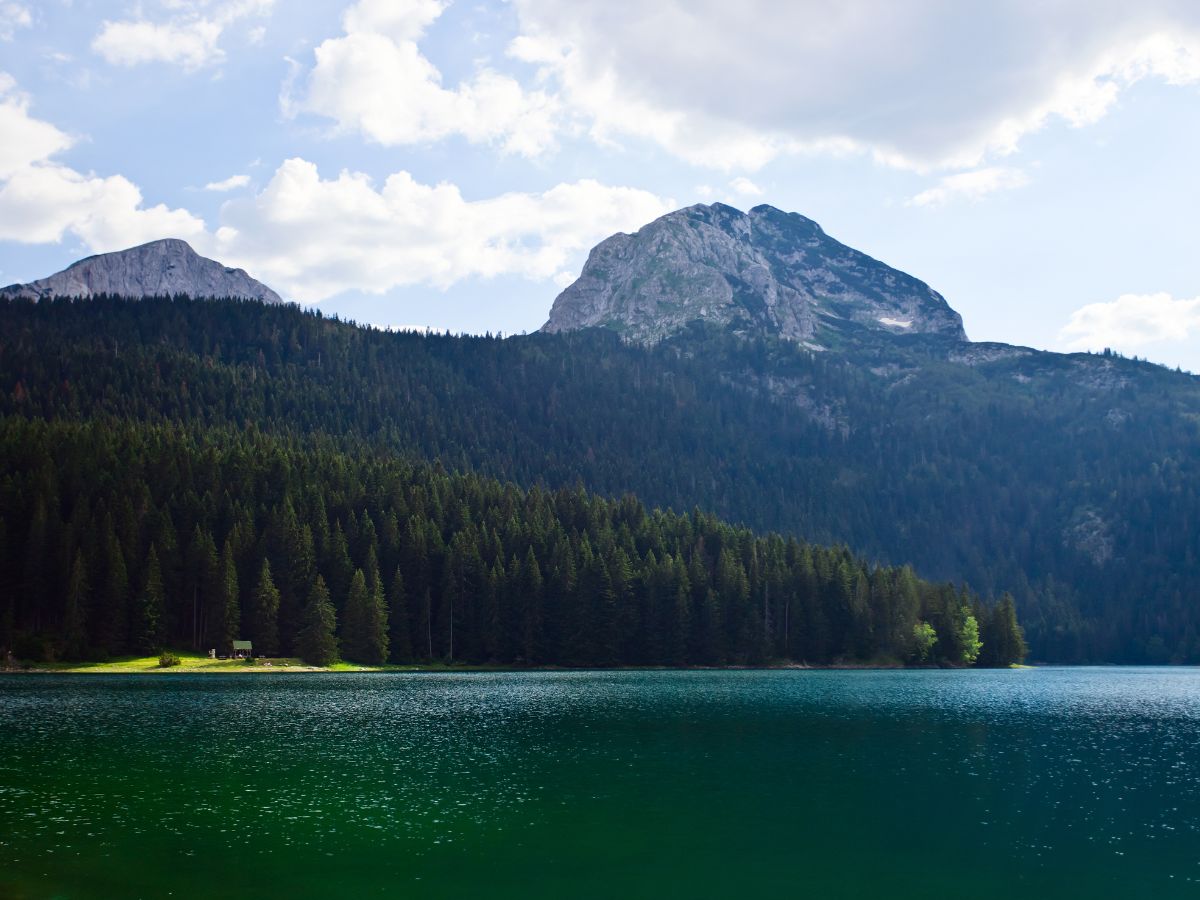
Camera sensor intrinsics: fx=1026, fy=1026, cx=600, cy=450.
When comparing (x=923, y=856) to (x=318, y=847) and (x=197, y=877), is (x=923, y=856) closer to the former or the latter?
(x=318, y=847)

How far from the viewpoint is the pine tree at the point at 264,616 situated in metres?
157

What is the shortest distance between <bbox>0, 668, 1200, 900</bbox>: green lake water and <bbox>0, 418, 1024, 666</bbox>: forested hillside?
179 ft

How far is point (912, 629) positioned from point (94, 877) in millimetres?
181073

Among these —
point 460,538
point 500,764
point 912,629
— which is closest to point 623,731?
point 500,764

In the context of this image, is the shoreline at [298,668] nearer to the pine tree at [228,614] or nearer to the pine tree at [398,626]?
the pine tree at [398,626]

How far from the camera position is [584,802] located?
51812 mm

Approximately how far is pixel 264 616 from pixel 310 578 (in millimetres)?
11964

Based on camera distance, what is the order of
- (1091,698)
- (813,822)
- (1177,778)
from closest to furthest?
(813,822)
(1177,778)
(1091,698)

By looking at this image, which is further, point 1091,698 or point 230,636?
point 230,636

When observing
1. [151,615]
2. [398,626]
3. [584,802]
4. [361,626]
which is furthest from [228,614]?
[584,802]

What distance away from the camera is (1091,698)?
428 feet

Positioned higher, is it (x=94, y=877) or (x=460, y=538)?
(x=460, y=538)

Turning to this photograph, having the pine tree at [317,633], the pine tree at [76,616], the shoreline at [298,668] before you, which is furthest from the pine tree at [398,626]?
the pine tree at [76,616]

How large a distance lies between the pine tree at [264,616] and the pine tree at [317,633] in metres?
4.29
